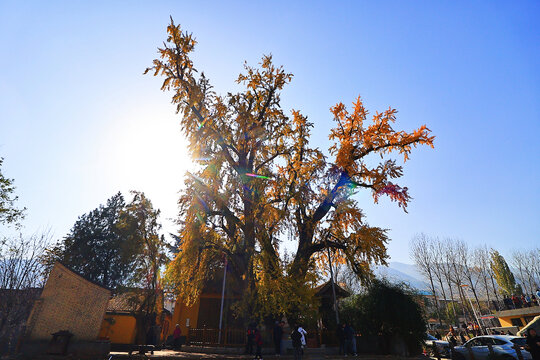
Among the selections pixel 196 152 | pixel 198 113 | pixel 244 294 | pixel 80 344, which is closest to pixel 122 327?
pixel 80 344

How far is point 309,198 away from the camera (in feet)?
59.7

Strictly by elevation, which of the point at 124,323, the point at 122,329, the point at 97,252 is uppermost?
the point at 97,252

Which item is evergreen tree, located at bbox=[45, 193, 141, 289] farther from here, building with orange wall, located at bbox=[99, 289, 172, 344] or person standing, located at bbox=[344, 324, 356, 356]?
person standing, located at bbox=[344, 324, 356, 356]

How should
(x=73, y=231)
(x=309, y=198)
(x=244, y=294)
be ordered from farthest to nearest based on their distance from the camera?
(x=73, y=231), (x=309, y=198), (x=244, y=294)

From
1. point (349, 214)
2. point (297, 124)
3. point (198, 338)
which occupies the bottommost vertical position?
point (198, 338)

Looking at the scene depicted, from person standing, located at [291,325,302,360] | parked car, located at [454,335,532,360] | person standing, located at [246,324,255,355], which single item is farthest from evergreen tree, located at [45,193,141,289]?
parked car, located at [454,335,532,360]

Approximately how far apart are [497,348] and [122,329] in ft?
95.8

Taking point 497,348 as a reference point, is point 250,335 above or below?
above

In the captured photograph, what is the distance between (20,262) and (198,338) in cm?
1310

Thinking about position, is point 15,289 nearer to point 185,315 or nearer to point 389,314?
point 185,315

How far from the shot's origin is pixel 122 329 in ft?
87.7

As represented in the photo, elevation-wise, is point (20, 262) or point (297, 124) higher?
point (297, 124)

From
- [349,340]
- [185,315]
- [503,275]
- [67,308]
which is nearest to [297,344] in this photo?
[349,340]

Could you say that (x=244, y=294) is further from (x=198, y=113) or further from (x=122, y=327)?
(x=122, y=327)
